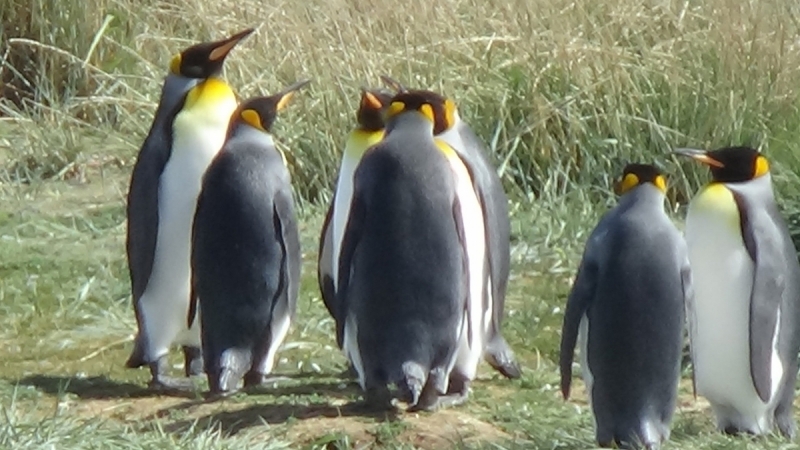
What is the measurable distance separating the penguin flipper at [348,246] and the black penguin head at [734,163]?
101 cm

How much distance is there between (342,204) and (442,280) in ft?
2.72

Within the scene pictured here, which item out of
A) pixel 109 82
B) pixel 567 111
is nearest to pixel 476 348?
pixel 567 111

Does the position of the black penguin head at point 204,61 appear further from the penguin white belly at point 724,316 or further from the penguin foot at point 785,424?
the penguin foot at point 785,424

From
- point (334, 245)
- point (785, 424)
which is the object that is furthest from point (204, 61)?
point (785, 424)

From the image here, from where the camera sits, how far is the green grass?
6.56 meters

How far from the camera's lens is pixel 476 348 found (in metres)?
5.42

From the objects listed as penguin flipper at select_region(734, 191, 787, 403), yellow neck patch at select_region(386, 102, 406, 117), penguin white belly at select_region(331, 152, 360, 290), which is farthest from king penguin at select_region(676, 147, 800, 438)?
penguin white belly at select_region(331, 152, 360, 290)

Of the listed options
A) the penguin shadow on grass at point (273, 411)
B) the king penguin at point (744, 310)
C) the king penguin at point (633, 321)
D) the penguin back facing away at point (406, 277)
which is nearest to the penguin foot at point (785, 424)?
the king penguin at point (744, 310)

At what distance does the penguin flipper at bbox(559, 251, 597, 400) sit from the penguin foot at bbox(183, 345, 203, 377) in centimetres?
153

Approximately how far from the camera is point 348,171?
19.6 feet

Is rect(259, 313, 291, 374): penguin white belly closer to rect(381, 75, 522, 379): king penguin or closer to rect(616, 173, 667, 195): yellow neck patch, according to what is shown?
rect(381, 75, 522, 379): king penguin

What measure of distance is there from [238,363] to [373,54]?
3636mm

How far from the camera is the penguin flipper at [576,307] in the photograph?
480 centimetres

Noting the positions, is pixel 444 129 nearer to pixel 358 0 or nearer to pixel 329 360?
pixel 329 360
